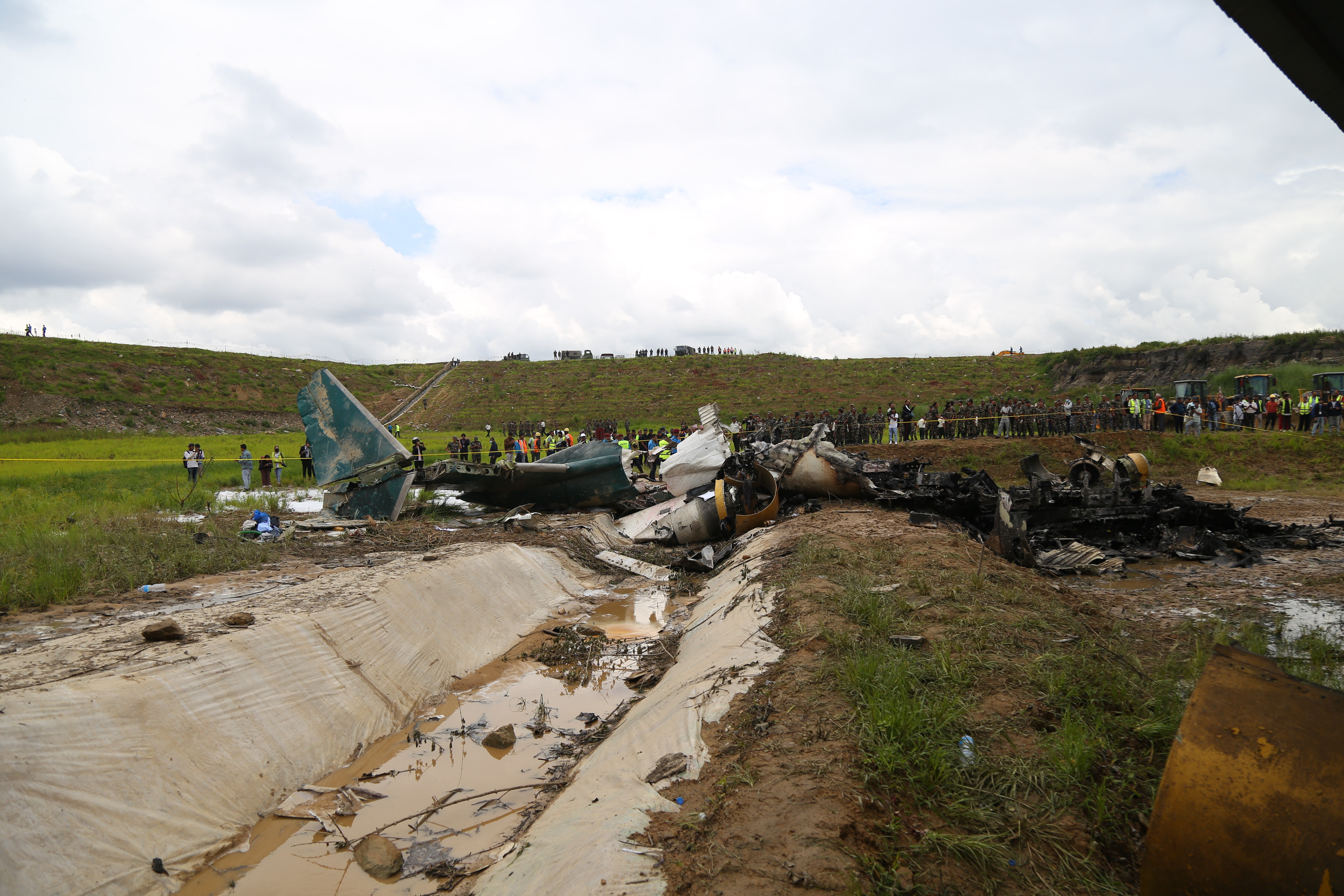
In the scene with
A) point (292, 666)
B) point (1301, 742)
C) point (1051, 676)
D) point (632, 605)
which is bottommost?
point (632, 605)

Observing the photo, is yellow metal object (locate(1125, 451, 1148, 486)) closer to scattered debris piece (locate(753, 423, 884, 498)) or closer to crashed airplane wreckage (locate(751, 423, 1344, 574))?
crashed airplane wreckage (locate(751, 423, 1344, 574))

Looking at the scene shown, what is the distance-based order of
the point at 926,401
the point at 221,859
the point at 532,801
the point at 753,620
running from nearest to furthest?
the point at 221,859, the point at 532,801, the point at 753,620, the point at 926,401

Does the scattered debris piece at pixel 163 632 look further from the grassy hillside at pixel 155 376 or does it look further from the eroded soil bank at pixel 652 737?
the grassy hillside at pixel 155 376

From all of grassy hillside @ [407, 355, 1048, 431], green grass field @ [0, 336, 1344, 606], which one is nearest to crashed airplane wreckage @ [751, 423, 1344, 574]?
green grass field @ [0, 336, 1344, 606]

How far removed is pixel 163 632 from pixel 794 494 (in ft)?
32.0

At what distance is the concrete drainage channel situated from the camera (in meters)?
3.32

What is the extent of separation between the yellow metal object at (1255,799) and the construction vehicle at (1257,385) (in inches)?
1403

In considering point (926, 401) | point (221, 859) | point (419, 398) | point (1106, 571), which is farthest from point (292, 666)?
point (419, 398)

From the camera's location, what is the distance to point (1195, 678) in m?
3.95

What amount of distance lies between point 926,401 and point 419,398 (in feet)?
140

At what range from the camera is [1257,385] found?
31125mm

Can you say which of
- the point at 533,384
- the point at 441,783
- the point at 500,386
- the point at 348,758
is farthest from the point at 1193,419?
the point at 500,386

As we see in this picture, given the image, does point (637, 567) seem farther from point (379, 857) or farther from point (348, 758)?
point (379, 857)

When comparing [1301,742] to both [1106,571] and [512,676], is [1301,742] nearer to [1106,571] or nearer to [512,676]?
[512,676]
